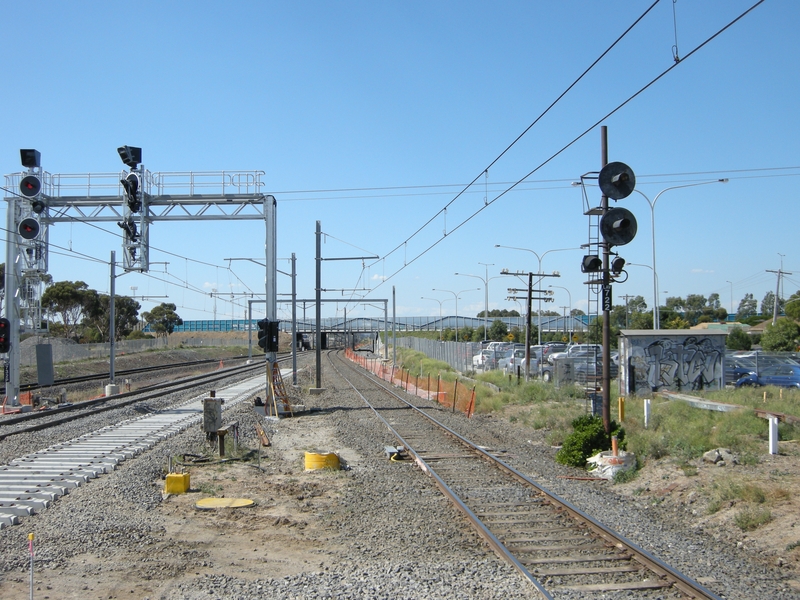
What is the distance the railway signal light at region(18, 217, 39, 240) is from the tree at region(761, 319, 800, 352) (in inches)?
1839

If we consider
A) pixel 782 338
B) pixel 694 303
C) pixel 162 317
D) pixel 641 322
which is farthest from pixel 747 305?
pixel 162 317

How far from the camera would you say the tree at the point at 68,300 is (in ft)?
260

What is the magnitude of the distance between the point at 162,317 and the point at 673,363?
112758 millimetres

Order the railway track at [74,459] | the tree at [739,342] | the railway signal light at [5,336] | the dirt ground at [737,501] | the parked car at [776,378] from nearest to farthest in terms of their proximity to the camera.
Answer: the dirt ground at [737,501]
the railway track at [74,459]
the railway signal light at [5,336]
the parked car at [776,378]
the tree at [739,342]

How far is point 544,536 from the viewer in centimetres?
835

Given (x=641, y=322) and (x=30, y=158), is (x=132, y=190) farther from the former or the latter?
(x=641, y=322)

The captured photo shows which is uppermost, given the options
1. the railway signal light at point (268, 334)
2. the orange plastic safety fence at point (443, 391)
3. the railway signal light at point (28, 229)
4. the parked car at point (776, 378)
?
the railway signal light at point (28, 229)

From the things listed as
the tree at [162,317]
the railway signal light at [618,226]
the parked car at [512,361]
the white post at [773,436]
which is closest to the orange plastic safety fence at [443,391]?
the parked car at [512,361]

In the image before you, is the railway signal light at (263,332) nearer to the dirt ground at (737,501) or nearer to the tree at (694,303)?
the dirt ground at (737,501)

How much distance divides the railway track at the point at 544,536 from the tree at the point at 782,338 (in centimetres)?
4331

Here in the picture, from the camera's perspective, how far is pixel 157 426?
19.3m

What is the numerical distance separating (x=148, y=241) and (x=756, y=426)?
60.2 ft

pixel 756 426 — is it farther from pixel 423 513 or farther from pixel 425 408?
pixel 425 408

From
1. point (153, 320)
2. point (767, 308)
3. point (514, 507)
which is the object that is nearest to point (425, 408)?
Result: point (514, 507)
